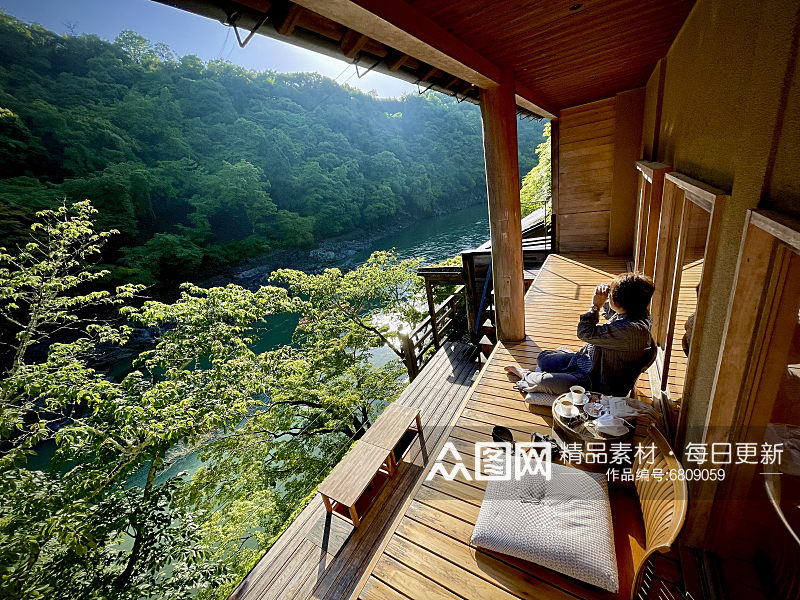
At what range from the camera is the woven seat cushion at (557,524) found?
4.98 feet

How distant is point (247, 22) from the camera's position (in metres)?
1.69

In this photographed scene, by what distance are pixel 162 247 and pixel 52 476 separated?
1722 cm

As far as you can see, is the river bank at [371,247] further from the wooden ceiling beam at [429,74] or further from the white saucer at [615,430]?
the white saucer at [615,430]

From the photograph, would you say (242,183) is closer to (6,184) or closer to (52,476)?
(6,184)

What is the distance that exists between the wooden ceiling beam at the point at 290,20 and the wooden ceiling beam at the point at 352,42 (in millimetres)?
383

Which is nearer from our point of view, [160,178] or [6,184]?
[6,184]

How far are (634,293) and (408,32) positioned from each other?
2269 millimetres

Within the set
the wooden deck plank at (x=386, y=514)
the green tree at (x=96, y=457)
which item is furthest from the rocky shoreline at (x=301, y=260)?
the wooden deck plank at (x=386, y=514)

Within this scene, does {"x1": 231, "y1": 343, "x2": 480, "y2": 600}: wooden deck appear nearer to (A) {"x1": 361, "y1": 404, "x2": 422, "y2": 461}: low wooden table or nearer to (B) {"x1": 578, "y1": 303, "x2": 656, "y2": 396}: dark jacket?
(A) {"x1": 361, "y1": 404, "x2": 422, "y2": 461}: low wooden table

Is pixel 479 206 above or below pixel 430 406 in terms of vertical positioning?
above

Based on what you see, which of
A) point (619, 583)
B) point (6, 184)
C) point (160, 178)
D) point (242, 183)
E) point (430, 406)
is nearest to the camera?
point (619, 583)

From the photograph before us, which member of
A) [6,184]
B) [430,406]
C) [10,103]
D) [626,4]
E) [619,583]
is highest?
[10,103]

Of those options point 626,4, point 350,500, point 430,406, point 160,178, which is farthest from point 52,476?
point 160,178

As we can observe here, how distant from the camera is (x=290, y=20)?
5.64 ft
